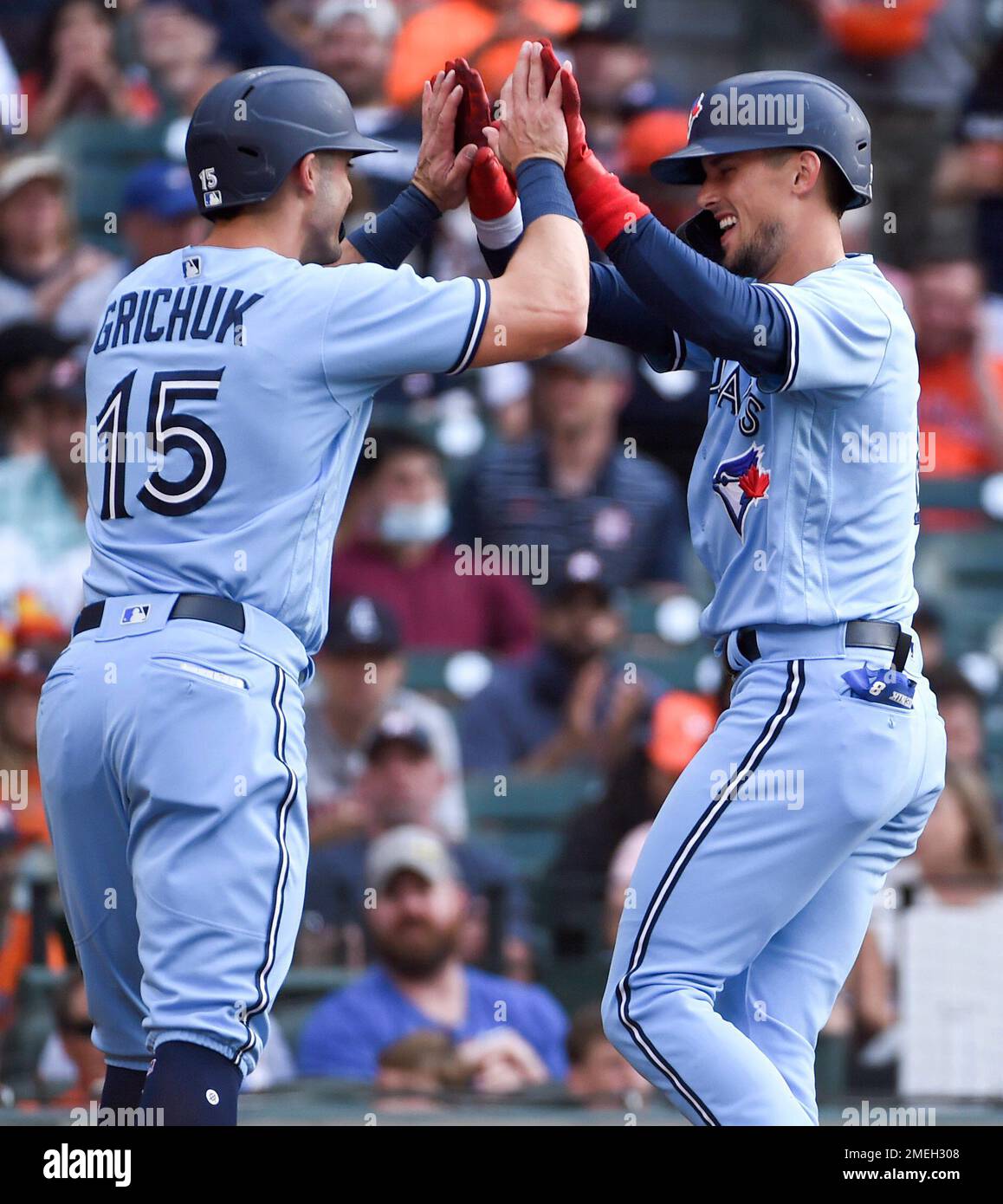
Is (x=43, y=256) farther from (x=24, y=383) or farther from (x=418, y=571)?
(x=418, y=571)

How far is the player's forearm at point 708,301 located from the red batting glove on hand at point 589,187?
6cm

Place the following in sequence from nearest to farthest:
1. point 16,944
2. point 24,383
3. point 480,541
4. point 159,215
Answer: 1. point 16,944
2. point 480,541
3. point 24,383
4. point 159,215

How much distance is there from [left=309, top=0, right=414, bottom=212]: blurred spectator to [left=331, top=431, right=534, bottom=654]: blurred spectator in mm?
1320

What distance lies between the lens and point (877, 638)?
11.6 ft

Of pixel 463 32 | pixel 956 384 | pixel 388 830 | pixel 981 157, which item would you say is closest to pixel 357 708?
pixel 388 830

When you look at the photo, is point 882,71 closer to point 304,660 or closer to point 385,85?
point 385,85

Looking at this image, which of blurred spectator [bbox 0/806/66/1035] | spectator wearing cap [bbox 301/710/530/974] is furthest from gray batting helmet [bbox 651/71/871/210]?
blurred spectator [bbox 0/806/66/1035]

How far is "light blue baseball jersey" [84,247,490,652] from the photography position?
11.1ft

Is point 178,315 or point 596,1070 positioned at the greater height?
point 178,315

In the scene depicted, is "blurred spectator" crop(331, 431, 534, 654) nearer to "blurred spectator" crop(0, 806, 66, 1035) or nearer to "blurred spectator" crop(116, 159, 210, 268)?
"blurred spectator" crop(116, 159, 210, 268)

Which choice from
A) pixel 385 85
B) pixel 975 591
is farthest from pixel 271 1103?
pixel 385 85

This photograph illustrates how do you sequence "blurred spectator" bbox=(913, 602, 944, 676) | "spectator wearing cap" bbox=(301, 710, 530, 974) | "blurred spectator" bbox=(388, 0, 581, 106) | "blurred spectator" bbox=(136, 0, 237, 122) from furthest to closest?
1. "blurred spectator" bbox=(136, 0, 237, 122)
2. "blurred spectator" bbox=(388, 0, 581, 106)
3. "blurred spectator" bbox=(913, 602, 944, 676)
4. "spectator wearing cap" bbox=(301, 710, 530, 974)

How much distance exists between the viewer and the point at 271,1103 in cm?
572

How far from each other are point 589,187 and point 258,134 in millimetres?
621
